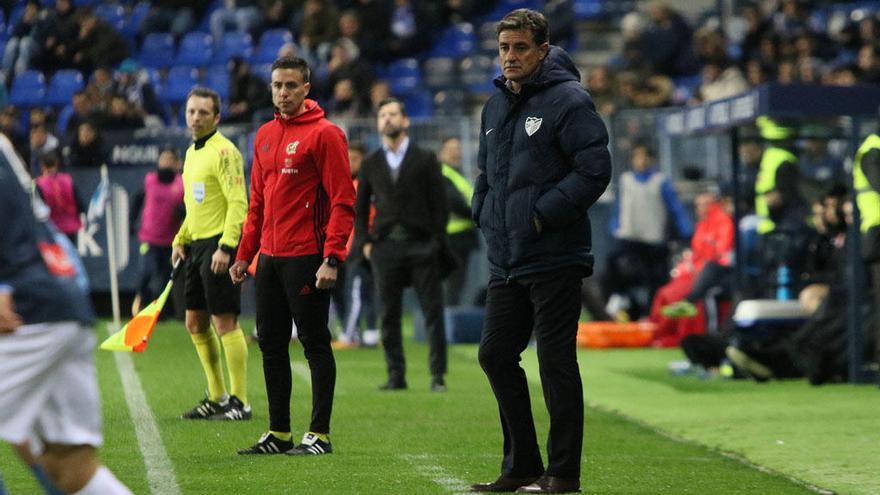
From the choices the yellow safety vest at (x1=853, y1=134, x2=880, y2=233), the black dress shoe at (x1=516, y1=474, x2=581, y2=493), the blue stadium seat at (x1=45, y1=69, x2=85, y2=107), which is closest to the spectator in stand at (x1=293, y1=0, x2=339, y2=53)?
the blue stadium seat at (x1=45, y1=69, x2=85, y2=107)

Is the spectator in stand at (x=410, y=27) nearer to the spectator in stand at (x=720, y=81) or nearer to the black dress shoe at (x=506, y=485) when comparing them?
the spectator in stand at (x=720, y=81)

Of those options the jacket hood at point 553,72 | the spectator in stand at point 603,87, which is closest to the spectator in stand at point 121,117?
the spectator in stand at point 603,87

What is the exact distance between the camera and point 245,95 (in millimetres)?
23500

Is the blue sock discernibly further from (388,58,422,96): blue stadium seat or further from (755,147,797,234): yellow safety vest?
(388,58,422,96): blue stadium seat

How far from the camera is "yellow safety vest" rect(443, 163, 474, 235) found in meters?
17.3

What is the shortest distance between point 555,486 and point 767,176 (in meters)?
Answer: 10.4

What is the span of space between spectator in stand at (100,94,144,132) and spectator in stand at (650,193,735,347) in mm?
7767

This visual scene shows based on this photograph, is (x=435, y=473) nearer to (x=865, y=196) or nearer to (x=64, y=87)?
(x=865, y=196)

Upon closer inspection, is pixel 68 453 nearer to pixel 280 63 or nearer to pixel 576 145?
pixel 576 145

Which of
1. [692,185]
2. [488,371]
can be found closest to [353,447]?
[488,371]

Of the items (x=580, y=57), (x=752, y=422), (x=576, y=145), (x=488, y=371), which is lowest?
(x=752, y=422)

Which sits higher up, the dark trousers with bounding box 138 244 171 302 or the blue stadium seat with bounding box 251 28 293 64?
the blue stadium seat with bounding box 251 28 293 64

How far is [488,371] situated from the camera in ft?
26.2

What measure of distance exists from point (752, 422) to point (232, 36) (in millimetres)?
17145
